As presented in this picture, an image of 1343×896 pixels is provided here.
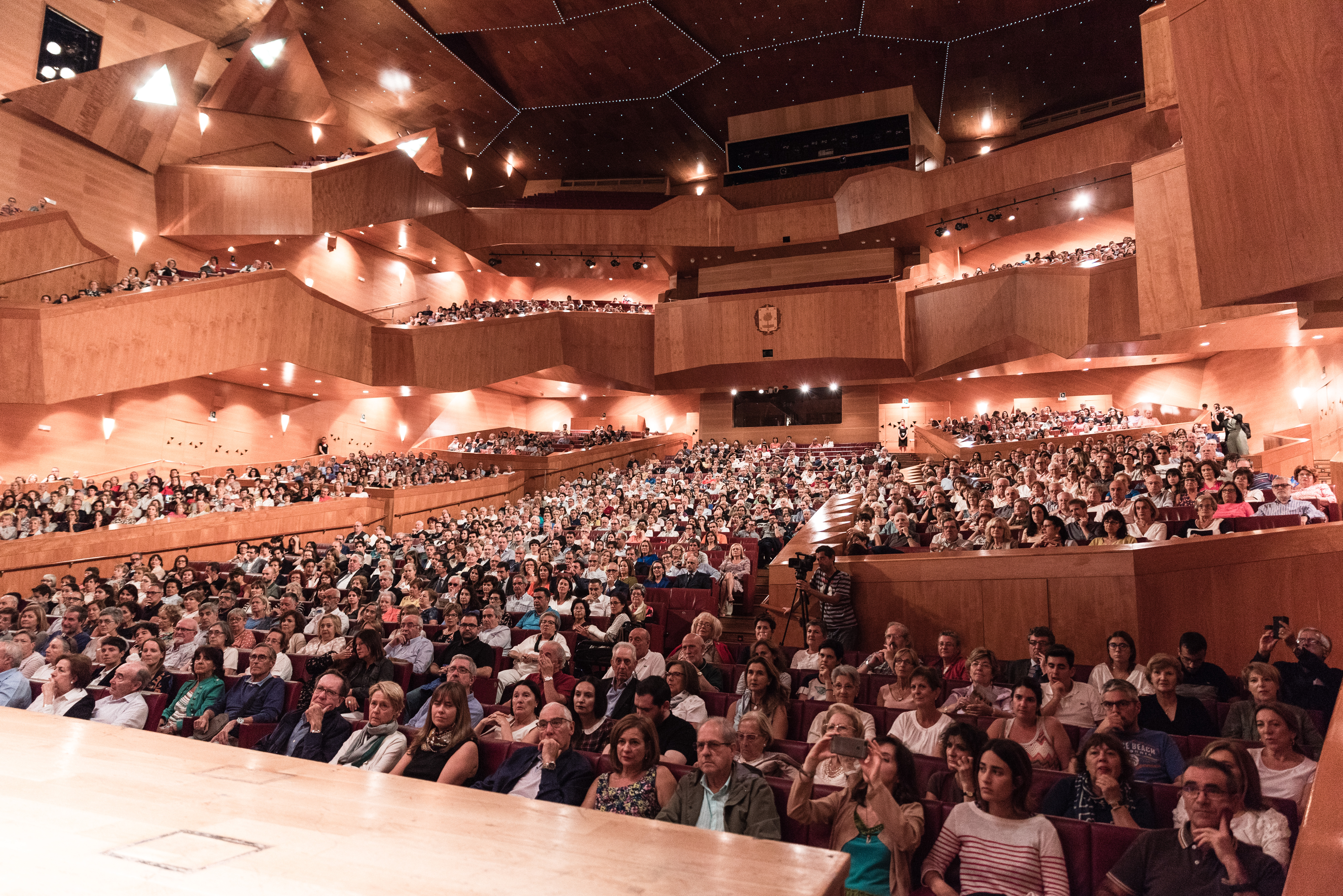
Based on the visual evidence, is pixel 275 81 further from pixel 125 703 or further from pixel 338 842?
pixel 338 842

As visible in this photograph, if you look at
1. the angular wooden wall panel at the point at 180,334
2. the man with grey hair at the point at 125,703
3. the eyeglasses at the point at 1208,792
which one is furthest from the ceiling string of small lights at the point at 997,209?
the man with grey hair at the point at 125,703

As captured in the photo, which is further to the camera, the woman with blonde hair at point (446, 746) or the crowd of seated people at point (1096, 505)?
the crowd of seated people at point (1096, 505)

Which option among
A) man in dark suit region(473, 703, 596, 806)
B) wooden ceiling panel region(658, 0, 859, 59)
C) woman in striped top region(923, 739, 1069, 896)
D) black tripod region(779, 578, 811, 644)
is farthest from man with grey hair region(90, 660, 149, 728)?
wooden ceiling panel region(658, 0, 859, 59)

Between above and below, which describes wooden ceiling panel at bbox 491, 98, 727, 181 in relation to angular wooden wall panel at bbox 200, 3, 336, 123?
above

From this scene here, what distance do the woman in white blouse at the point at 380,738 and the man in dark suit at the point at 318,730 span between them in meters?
0.06

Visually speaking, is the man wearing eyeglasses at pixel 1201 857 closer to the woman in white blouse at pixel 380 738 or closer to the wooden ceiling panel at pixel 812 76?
the woman in white blouse at pixel 380 738

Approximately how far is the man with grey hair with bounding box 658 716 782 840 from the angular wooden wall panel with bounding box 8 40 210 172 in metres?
12.7

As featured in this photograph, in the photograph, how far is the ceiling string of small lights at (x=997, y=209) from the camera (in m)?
13.0

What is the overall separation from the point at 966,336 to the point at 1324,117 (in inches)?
456

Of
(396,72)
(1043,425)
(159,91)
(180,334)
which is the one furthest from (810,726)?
(396,72)

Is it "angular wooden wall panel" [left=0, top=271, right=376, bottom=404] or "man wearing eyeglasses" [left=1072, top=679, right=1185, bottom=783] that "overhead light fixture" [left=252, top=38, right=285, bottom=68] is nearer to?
"angular wooden wall panel" [left=0, top=271, right=376, bottom=404]

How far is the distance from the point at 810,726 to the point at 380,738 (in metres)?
1.46

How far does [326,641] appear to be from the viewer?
4227 mm

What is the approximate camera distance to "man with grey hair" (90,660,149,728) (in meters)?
3.33
